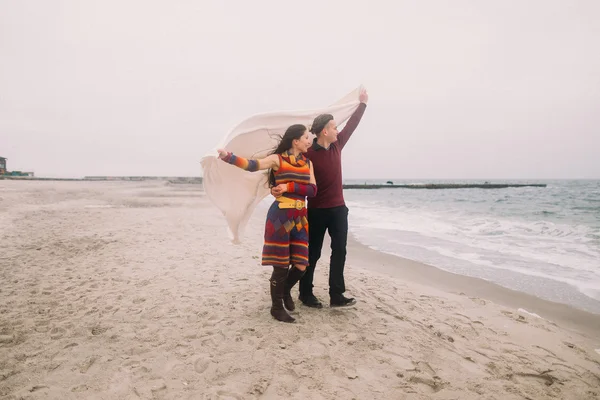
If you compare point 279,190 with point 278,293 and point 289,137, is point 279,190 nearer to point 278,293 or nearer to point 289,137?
point 289,137

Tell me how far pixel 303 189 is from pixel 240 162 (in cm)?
69

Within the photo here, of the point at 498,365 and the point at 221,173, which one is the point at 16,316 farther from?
the point at 498,365

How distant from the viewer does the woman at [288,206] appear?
3.26m

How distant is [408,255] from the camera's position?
291 inches

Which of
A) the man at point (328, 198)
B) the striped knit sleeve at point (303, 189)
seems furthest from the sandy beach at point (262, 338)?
the striped knit sleeve at point (303, 189)

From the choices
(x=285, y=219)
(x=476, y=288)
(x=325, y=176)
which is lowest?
(x=476, y=288)

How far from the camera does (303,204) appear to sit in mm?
3338

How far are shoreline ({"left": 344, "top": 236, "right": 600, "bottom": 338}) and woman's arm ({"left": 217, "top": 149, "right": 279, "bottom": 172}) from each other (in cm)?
342

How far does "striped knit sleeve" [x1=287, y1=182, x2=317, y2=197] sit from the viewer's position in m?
3.22

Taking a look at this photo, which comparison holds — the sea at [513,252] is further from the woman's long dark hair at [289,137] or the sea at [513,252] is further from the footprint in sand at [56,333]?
the footprint in sand at [56,333]

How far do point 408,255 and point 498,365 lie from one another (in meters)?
4.71

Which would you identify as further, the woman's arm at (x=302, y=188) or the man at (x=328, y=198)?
the man at (x=328, y=198)

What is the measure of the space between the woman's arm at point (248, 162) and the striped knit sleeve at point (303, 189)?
27 cm

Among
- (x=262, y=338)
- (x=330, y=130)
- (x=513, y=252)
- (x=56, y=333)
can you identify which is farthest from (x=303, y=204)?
(x=513, y=252)
